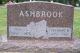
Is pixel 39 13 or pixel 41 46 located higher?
pixel 39 13

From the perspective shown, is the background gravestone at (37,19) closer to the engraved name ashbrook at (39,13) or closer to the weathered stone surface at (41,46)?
the engraved name ashbrook at (39,13)

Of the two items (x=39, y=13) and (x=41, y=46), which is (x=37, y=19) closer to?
(x=39, y=13)

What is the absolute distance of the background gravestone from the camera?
805 centimetres

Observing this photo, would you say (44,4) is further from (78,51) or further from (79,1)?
(79,1)

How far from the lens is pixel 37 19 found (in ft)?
26.5

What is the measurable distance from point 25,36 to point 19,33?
158 millimetres

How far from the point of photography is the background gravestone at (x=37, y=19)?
8055mm

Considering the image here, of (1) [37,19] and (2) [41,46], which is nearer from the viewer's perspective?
(2) [41,46]


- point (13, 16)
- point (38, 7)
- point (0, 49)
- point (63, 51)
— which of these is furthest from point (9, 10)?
point (63, 51)

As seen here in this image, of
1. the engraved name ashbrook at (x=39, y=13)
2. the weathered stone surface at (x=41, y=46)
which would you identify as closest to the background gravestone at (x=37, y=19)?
the engraved name ashbrook at (x=39, y=13)

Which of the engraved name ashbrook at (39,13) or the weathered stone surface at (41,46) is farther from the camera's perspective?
the engraved name ashbrook at (39,13)

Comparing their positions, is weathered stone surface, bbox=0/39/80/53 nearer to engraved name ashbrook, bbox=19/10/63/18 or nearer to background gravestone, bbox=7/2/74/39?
background gravestone, bbox=7/2/74/39

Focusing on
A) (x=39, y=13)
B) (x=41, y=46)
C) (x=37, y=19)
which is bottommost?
(x=41, y=46)

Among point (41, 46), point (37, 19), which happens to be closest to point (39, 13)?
point (37, 19)
